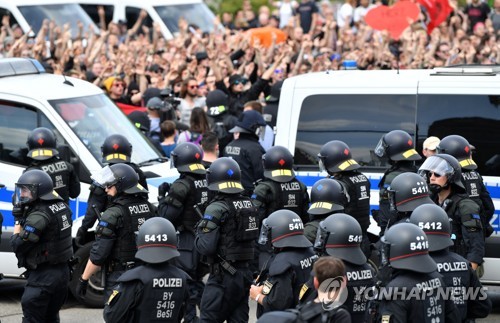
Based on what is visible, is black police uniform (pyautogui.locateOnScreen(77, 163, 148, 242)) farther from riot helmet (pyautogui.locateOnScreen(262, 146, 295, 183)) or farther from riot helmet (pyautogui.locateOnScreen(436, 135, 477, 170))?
riot helmet (pyautogui.locateOnScreen(436, 135, 477, 170))

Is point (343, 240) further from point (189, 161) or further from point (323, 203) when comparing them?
point (189, 161)

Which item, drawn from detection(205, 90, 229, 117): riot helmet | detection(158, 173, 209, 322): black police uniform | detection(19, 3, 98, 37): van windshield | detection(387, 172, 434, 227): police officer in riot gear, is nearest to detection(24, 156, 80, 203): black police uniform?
detection(158, 173, 209, 322): black police uniform

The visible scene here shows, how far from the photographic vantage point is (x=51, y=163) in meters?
11.2

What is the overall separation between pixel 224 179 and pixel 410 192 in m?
1.66

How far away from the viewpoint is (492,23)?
19.9 metres

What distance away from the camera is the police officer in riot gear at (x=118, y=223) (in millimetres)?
9703

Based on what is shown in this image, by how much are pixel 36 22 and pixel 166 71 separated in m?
5.52

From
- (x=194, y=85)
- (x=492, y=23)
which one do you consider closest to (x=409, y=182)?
(x=194, y=85)

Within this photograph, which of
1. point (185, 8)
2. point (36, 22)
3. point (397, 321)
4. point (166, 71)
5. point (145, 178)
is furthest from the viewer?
point (185, 8)

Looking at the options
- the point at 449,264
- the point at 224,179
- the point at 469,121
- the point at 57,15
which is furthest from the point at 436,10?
the point at 449,264

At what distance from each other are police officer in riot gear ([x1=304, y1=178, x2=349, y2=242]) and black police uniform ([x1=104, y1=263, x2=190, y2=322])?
1597mm

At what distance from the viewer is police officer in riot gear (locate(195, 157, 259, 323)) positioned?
9.56 m

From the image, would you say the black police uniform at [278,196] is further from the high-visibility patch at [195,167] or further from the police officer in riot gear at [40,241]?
the police officer in riot gear at [40,241]

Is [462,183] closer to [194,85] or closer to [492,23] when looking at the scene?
[194,85]
